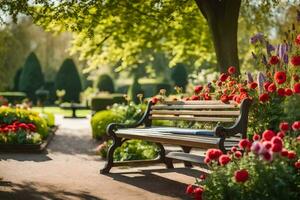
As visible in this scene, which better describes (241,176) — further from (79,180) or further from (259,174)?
(79,180)

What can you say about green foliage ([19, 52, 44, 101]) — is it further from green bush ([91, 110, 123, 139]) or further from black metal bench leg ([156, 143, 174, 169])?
black metal bench leg ([156, 143, 174, 169])

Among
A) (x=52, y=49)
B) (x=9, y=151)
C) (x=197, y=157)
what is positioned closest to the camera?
(x=197, y=157)

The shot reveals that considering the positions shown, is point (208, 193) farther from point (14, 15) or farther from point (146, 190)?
point (14, 15)

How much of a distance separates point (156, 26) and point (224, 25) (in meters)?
5.07

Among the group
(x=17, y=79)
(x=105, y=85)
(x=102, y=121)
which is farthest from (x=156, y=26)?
(x=17, y=79)

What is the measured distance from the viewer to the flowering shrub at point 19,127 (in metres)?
11.5

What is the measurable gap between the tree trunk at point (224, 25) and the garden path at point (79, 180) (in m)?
3.77

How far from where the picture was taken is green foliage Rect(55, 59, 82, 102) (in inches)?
1556

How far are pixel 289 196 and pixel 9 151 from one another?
25.4 ft

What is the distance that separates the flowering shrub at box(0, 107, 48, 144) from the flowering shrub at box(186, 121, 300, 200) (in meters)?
7.07

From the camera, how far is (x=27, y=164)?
927 cm

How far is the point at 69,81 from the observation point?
39500mm

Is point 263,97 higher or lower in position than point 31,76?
lower

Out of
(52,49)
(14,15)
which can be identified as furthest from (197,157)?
(52,49)
